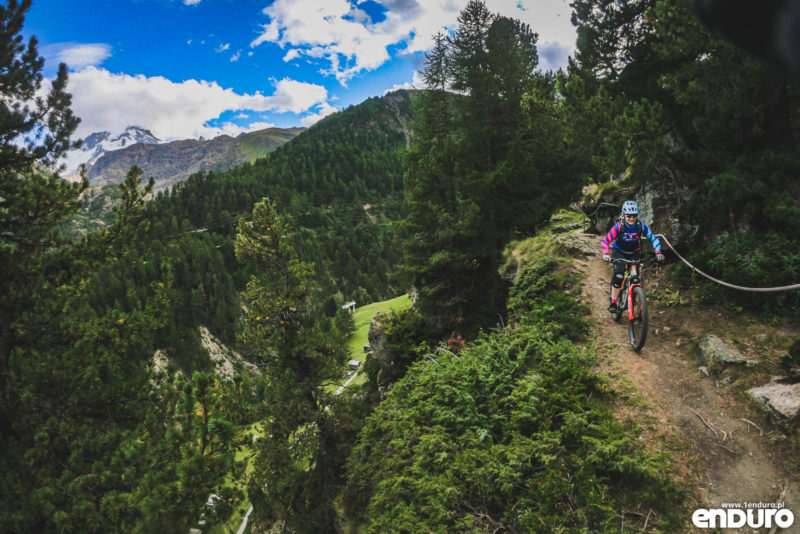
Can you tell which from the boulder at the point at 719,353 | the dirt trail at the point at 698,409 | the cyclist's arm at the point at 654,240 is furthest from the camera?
the cyclist's arm at the point at 654,240

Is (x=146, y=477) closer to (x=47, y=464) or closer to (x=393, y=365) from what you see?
(x=47, y=464)

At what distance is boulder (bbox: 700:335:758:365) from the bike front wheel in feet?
3.13

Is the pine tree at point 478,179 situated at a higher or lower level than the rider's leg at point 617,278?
higher

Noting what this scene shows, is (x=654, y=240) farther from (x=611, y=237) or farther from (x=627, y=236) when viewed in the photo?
(x=611, y=237)

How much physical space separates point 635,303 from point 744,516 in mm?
4125

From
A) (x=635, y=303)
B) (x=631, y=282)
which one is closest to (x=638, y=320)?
(x=635, y=303)

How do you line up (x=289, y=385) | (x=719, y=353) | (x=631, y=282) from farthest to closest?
1. (x=289, y=385)
2. (x=631, y=282)
3. (x=719, y=353)

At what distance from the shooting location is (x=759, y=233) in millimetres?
8250

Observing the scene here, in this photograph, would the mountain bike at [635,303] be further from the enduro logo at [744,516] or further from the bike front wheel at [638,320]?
the enduro logo at [744,516]

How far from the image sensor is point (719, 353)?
6.74 metres

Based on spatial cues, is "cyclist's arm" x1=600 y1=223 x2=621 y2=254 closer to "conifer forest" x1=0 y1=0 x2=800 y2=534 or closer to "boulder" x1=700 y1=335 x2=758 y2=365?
"conifer forest" x1=0 y1=0 x2=800 y2=534

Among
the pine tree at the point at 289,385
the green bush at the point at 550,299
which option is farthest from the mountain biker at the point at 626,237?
the pine tree at the point at 289,385

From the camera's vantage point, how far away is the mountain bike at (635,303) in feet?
24.5

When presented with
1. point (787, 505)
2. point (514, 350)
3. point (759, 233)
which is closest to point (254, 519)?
point (514, 350)
